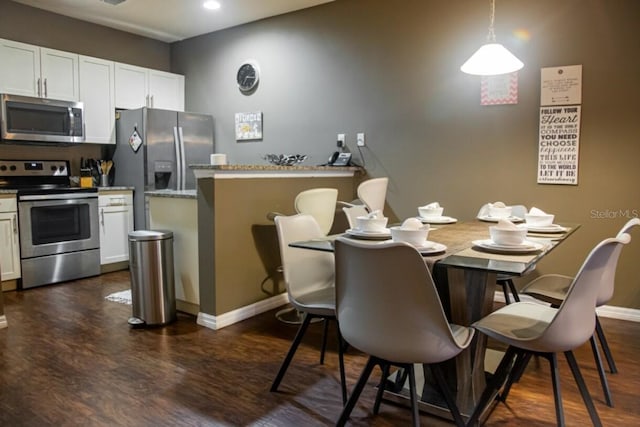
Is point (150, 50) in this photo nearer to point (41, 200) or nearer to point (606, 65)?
point (41, 200)

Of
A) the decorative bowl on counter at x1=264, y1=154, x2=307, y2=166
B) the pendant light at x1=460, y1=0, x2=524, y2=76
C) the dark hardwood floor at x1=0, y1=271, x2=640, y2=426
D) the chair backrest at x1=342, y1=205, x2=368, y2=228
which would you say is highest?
the pendant light at x1=460, y1=0, x2=524, y2=76

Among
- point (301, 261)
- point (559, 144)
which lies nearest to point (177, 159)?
point (301, 261)

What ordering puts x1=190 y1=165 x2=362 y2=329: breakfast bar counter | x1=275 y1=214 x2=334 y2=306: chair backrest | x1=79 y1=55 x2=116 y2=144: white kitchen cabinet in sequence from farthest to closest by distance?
x1=79 y1=55 x2=116 y2=144: white kitchen cabinet < x1=190 y1=165 x2=362 y2=329: breakfast bar counter < x1=275 y1=214 x2=334 y2=306: chair backrest

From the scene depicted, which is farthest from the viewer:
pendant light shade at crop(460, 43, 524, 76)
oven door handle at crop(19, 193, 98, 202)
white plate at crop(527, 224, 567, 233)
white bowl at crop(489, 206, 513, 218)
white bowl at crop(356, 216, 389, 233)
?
oven door handle at crop(19, 193, 98, 202)

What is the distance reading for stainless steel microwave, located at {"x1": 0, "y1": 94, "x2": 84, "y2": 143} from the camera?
4227 mm

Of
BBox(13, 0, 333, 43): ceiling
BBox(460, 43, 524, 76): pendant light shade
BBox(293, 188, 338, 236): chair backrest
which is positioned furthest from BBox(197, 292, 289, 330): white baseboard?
BBox(13, 0, 333, 43): ceiling

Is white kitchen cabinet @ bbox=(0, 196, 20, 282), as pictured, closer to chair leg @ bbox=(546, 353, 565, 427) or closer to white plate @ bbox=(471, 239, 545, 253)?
white plate @ bbox=(471, 239, 545, 253)

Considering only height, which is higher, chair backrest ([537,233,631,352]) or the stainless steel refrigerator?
the stainless steel refrigerator

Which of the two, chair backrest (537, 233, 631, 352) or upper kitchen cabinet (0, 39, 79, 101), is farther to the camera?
upper kitchen cabinet (0, 39, 79, 101)

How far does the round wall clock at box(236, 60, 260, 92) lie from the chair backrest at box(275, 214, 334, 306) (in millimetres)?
3005

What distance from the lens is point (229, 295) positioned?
329 centimetres

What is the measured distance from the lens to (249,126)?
5.19 m

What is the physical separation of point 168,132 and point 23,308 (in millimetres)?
2251

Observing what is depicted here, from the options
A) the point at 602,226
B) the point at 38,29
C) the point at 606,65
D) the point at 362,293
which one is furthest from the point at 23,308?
the point at 606,65
